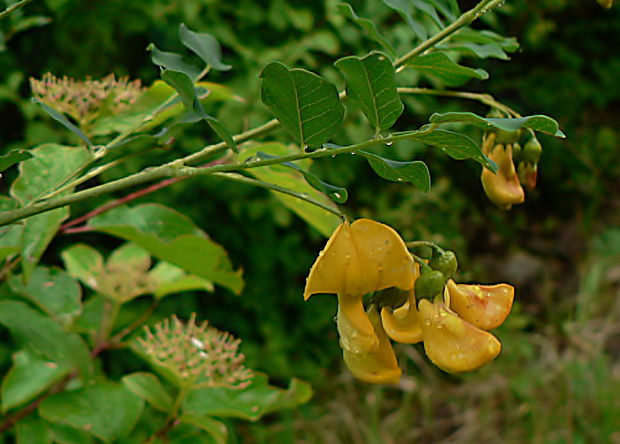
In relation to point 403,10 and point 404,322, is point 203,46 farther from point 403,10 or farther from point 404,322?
point 404,322

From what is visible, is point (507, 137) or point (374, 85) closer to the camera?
point (374, 85)

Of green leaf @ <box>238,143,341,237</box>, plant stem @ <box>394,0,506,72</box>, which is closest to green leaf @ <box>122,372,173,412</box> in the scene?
green leaf @ <box>238,143,341,237</box>

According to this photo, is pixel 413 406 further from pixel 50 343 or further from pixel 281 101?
pixel 281 101

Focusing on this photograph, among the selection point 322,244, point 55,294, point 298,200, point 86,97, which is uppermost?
point 86,97

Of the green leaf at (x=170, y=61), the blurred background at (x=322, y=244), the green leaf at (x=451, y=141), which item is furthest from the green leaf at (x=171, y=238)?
the blurred background at (x=322, y=244)

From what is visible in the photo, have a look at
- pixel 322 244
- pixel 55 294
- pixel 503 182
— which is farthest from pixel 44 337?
pixel 322 244

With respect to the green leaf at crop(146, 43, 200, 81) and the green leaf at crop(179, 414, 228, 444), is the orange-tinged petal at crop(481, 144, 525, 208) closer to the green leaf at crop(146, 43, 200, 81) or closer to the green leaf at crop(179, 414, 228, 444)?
the green leaf at crop(146, 43, 200, 81)

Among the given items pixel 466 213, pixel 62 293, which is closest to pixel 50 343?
pixel 62 293
